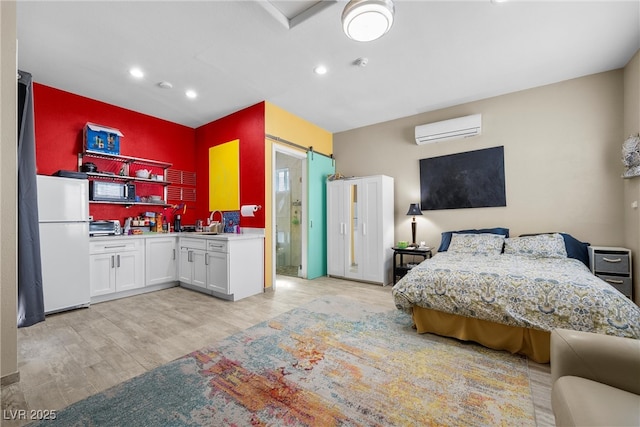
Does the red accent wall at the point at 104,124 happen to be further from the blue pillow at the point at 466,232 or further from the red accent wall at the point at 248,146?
the blue pillow at the point at 466,232

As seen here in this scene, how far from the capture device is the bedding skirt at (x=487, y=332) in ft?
6.61

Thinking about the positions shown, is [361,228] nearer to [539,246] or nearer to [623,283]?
[539,246]

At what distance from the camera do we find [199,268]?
3.90m

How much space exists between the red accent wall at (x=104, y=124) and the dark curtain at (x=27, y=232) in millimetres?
926

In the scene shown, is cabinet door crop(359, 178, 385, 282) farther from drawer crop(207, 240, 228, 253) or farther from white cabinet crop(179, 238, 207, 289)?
white cabinet crop(179, 238, 207, 289)

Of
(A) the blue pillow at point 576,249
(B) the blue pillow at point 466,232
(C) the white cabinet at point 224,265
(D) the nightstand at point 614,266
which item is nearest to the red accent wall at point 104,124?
(C) the white cabinet at point 224,265

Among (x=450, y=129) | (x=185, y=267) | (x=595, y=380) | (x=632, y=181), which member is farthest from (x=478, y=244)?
(x=185, y=267)

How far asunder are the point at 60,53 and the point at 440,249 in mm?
5337

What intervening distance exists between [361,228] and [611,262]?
3070mm

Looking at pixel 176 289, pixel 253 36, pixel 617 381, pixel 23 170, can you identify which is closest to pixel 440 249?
pixel 617 381

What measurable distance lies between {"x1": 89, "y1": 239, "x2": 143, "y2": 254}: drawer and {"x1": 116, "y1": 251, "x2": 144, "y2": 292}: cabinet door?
0.07m

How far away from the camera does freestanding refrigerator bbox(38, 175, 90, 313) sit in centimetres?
295

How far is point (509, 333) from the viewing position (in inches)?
83.9

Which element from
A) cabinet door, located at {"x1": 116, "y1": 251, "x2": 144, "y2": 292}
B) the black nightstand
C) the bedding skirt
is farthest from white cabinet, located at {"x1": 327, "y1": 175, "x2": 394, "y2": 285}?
cabinet door, located at {"x1": 116, "y1": 251, "x2": 144, "y2": 292}
